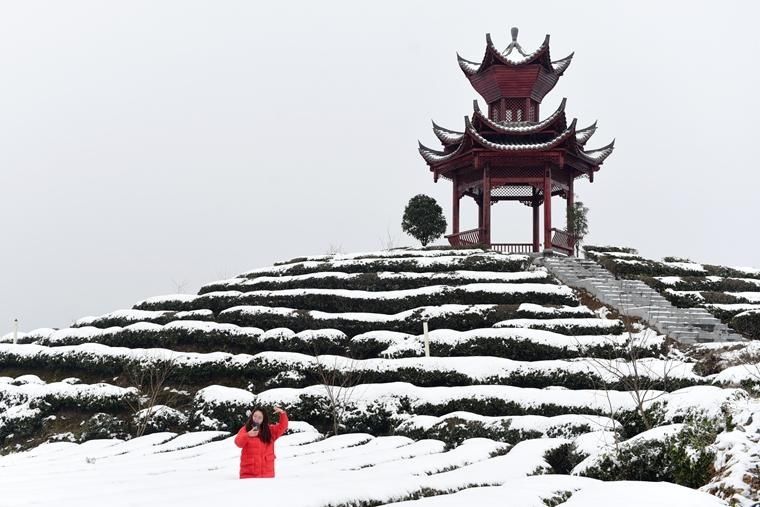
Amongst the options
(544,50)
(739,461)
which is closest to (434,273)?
(544,50)

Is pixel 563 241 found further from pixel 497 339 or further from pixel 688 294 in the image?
pixel 497 339

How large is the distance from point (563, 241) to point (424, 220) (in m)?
7.35

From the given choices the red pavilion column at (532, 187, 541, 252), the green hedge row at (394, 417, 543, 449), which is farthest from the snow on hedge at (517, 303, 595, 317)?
the red pavilion column at (532, 187, 541, 252)

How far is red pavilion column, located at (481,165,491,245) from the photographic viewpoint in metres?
28.8

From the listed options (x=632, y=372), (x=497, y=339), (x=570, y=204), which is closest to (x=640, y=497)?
(x=632, y=372)

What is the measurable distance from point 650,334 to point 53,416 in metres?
16.2

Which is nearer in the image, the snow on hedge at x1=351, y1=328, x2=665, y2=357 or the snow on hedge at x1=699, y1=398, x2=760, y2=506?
the snow on hedge at x1=699, y1=398, x2=760, y2=506

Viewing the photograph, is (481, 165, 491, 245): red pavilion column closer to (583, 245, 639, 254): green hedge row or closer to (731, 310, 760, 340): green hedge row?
(583, 245, 639, 254): green hedge row

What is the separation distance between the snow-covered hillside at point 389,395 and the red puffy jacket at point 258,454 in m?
0.46

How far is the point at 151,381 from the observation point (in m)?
17.5

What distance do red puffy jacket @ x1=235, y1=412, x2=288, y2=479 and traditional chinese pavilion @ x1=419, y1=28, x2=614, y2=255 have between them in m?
20.9

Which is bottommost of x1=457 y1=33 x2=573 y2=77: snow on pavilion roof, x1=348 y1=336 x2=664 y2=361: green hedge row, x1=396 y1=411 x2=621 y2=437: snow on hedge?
x1=396 y1=411 x2=621 y2=437: snow on hedge

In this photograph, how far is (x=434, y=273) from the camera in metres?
25.1

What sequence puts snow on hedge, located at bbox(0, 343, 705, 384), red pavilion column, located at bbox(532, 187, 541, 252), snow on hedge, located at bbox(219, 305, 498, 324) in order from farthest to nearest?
red pavilion column, located at bbox(532, 187, 541, 252) < snow on hedge, located at bbox(219, 305, 498, 324) < snow on hedge, located at bbox(0, 343, 705, 384)
